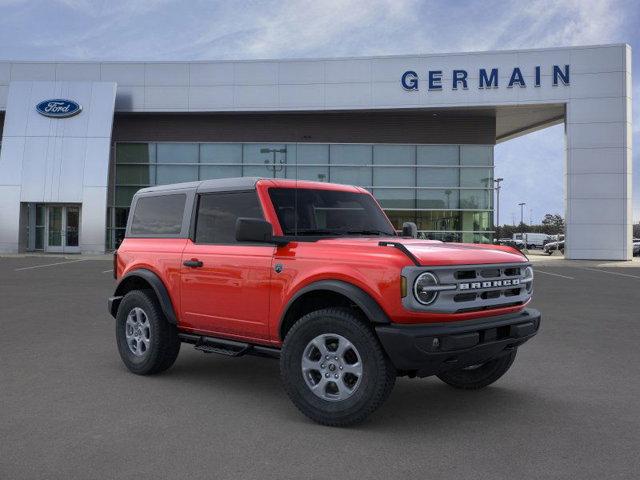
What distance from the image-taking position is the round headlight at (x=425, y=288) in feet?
13.4

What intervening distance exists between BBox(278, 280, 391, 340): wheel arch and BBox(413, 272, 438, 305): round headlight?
0.28m

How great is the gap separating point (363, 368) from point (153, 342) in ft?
7.96

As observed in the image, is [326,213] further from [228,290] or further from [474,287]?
[474,287]

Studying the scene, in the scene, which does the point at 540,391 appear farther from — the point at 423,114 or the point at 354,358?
the point at 423,114

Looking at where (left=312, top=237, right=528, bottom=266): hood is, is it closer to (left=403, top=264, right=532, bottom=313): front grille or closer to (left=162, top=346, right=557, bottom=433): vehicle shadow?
(left=403, top=264, right=532, bottom=313): front grille

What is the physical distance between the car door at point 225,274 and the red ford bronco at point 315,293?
0.5 inches

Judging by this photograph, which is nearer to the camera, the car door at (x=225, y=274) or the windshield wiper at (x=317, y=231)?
the car door at (x=225, y=274)

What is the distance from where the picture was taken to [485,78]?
28.5 m

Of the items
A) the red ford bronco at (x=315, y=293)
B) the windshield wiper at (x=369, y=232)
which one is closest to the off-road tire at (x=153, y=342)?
the red ford bronco at (x=315, y=293)

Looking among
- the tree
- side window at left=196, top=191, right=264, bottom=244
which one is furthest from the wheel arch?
the tree

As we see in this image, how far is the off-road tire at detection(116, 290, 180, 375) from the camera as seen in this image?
571cm

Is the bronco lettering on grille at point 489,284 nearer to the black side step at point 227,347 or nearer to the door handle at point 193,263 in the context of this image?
the black side step at point 227,347

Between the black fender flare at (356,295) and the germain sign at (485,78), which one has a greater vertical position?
the germain sign at (485,78)

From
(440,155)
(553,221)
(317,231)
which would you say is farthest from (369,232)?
(553,221)
